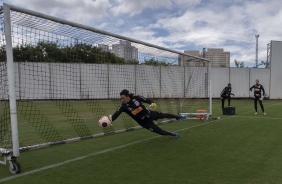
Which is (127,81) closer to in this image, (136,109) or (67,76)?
(67,76)

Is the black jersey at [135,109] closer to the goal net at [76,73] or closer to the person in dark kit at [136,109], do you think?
the person in dark kit at [136,109]

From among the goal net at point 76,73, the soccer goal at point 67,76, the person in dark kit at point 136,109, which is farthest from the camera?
the person in dark kit at point 136,109

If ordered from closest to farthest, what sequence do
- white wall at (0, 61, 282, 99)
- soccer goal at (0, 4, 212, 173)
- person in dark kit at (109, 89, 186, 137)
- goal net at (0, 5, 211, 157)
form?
1. soccer goal at (0, 4, 212, 173)
2. goal net at (0, 5, 211, 157)
3. person in dark kit at (109, 89, 186, 137)
4. white wall at (0, 61, 282, 99)

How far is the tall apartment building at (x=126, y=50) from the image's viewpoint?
11.3 m

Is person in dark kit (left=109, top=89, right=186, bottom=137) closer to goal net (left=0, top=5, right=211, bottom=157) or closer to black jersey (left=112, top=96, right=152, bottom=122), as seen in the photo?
black jersey (left=112, top=96, right=152, bottom=122)

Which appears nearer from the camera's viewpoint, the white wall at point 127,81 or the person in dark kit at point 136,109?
the person in dark kit at point 136,109

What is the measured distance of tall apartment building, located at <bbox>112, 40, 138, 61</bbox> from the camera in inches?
445

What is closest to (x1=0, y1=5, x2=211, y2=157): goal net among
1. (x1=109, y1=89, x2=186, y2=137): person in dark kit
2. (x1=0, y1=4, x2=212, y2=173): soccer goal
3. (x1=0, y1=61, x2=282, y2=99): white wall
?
(x1=0, y1=4, x2=212, y2=173): soccer goal

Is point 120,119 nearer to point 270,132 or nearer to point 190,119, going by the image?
point 190,119

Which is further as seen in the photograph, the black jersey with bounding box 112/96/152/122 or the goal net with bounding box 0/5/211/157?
the black jersey with bounding box 112/96/152/122

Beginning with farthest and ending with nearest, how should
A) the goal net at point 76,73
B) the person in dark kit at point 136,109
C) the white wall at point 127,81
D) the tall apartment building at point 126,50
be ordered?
1. the white wall at point 127,81
2. the tall apartment building at point 126,50
3. the person in dark kit at point 136,109
4. the goal net at point 76,73

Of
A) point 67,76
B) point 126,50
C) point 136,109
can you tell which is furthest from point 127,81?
point 136,109

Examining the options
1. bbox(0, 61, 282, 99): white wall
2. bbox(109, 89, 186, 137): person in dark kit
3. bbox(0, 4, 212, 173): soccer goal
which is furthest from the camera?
bbox(0, 61, 282, 99): white wall

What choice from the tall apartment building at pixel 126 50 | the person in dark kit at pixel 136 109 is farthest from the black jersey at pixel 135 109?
the tall apartment building at pixel 126 50
